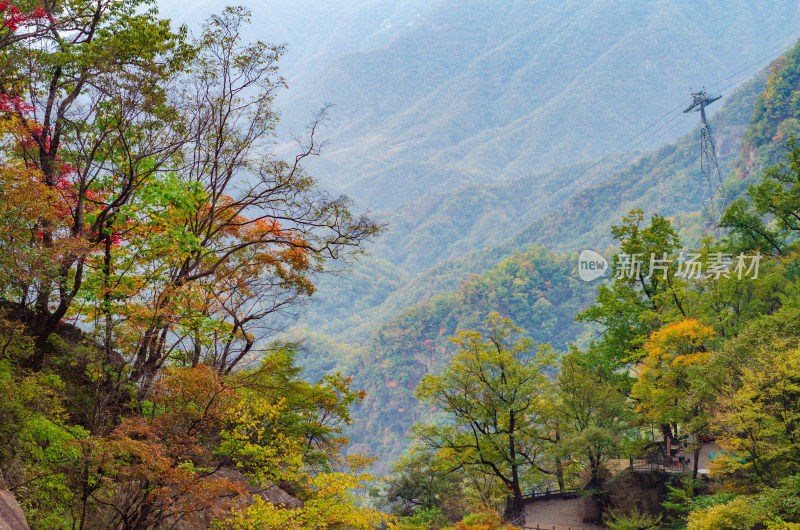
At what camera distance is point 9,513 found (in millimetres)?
6414

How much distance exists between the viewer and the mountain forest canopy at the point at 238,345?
27.8ft

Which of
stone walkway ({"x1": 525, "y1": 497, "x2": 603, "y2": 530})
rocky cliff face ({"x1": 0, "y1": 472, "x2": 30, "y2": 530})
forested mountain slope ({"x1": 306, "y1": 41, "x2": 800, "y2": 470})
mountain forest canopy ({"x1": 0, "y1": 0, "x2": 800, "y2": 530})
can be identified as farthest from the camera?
forested mountain slope ({"x1": 306, "y1": 41, "x2": 800, "y2": 470})

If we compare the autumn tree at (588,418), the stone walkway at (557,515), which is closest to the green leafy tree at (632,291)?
the autumn tree at (588,418)

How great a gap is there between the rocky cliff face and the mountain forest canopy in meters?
0.04

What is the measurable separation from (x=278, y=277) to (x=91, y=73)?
617 cm

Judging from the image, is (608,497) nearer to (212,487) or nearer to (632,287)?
(632,287)

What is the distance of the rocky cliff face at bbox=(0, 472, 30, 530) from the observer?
6.25 meters

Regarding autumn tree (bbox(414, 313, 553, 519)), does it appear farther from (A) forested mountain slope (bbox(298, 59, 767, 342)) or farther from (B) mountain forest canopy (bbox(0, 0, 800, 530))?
(A) forested mountain slope (bbox(298, 59, 767, 342))

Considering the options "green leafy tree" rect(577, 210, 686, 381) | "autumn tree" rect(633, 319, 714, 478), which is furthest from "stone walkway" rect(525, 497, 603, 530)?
"green leafy tree" rect(577, 210, 686, 381)

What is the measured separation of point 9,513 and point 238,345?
1156cm

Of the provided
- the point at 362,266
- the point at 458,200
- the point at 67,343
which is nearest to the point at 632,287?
the point at 67,343

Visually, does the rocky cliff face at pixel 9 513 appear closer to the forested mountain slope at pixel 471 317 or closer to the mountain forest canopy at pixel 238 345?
the mountain forest canopy at pixel 238 345

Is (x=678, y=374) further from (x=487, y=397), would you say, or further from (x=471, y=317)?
(x=471, y=317)

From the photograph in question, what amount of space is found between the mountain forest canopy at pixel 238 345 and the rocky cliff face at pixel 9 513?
0.04 m
